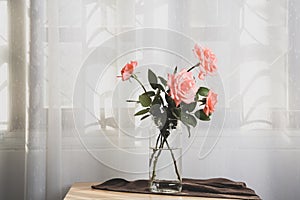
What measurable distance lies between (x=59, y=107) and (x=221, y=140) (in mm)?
585

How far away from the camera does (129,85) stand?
70.3 inches

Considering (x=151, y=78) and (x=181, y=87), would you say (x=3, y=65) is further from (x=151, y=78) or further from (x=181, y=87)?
(x=181, y=87)

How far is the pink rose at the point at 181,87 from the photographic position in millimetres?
1472

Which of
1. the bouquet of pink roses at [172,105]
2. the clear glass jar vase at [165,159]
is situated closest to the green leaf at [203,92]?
the bouquet of pink roses at [172,105]

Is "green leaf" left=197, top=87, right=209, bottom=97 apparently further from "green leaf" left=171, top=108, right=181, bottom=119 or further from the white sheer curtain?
the white sheer curtain

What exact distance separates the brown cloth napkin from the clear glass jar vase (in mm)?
37

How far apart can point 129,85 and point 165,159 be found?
1.14 ft

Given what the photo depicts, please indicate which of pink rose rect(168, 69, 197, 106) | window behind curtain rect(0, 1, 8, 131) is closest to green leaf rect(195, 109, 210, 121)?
pink rose rect(168, 69, 197, 106)

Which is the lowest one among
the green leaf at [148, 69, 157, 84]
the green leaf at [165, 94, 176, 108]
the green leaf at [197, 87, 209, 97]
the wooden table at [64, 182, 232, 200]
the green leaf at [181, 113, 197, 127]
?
the wooden table at [64, 182, 232, 200]

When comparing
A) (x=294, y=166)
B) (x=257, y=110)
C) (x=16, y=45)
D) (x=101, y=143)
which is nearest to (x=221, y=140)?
(x=257, y=110)

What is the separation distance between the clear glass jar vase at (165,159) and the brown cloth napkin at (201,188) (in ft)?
0.12

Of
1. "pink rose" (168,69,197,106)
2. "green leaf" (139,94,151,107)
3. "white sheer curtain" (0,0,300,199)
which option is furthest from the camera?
"white sheer curtain" (0,0,300,199)

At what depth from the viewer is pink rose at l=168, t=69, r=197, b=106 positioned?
1472 millimetres

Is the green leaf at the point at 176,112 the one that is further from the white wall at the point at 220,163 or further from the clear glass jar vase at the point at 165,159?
the white wall at the point at 220,163
